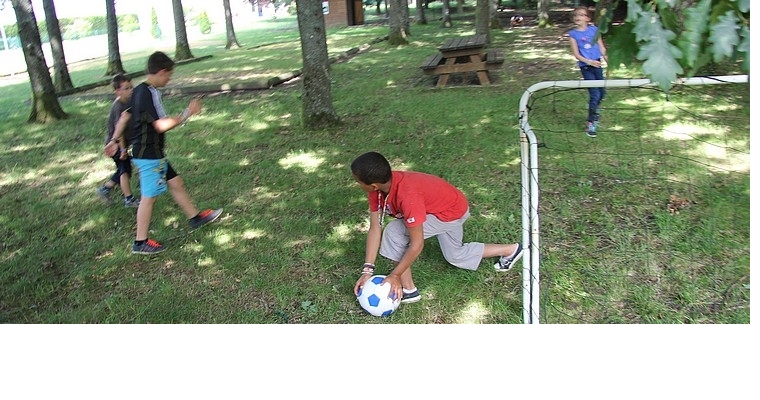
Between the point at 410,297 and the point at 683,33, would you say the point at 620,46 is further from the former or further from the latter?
the point at 410,297

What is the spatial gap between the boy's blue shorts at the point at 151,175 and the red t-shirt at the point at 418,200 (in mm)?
1796

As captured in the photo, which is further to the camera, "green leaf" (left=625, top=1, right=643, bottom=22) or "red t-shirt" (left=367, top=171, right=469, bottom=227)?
"red t-shirt" (left=367, top=171, right=469, bottom=227)

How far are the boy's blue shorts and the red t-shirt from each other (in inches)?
70.7

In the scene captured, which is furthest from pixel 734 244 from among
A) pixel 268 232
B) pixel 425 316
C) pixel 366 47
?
pixel 366 47

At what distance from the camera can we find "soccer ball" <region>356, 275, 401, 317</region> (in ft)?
10.6

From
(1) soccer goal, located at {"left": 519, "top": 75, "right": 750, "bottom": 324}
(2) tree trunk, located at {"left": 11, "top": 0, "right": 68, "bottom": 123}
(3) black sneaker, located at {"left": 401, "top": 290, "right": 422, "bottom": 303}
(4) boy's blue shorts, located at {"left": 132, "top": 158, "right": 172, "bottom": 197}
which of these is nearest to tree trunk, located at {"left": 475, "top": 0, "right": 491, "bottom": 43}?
(1) soccer goal, located at {"left": 519, "top": 75, "right": 750, "bottom": 324}

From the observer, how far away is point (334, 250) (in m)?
4.12

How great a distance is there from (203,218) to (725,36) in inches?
155

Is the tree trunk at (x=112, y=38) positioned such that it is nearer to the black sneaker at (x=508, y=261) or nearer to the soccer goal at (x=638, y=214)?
the soccer goal at (x=638, y=214)

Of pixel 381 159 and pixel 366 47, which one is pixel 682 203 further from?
pixel 366 47

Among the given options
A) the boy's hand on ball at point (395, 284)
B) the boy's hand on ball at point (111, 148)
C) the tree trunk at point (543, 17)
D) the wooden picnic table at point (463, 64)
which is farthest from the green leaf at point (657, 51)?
the tree trunk at point (543, 17)

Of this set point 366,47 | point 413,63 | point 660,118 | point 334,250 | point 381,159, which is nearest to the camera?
point 381,159

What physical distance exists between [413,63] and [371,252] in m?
9.83

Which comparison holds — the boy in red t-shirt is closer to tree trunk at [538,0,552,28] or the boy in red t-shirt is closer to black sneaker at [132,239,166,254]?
black sneaker at [132,239,166,254]
